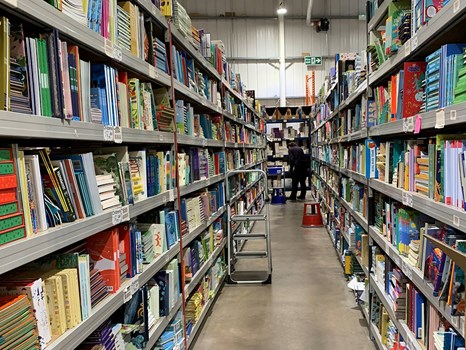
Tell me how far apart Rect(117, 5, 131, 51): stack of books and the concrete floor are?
2.43 metres

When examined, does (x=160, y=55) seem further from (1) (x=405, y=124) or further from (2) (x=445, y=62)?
(2) (x=445, y=62)

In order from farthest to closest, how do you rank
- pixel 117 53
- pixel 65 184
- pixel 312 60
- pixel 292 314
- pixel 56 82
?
pixel 312 60 < pixel 292 314 < pixel 117 53 < pixel 65 184 < pixel 56 82

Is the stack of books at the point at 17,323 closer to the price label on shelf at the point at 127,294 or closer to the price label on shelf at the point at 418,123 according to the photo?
the price label on shelf at the point at 127,294

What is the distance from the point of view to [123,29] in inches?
81.4

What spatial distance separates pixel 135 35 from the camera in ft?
7.29

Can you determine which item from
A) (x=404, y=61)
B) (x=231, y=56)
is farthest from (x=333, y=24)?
(x=404, y=61)

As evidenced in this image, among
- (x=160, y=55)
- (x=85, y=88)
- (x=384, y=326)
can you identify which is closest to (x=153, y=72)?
(x=160, y=55)

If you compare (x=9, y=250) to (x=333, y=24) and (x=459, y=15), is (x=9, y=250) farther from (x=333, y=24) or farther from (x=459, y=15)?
(x=333, y=24)

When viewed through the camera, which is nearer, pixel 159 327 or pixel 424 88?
pixel 424 88

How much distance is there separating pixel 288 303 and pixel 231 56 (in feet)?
36.8

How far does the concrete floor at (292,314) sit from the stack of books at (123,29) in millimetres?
2434

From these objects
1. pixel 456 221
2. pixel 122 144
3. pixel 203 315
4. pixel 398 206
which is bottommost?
pixel 203 315

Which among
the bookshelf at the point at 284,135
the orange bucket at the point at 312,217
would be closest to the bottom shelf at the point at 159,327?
the orange bucket at the point at 312,217

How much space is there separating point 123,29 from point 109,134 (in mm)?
653
